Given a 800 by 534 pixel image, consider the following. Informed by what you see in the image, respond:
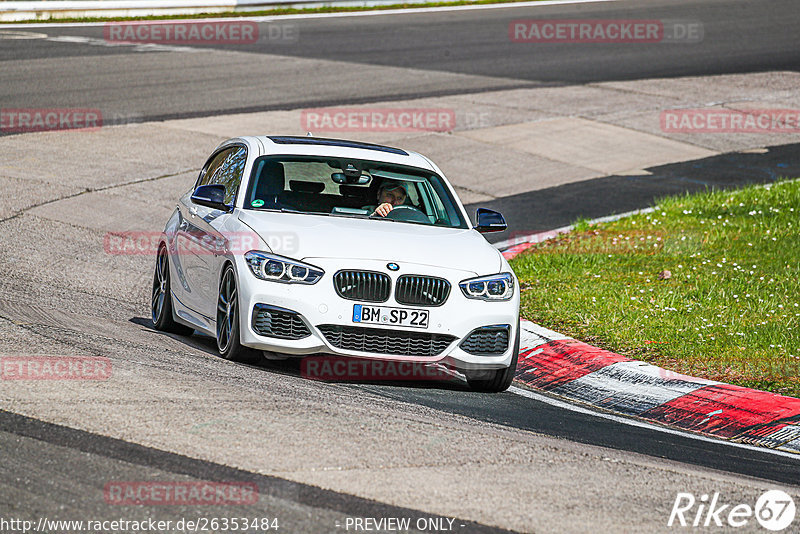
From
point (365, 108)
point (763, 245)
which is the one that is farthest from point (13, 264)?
point (365, 108)

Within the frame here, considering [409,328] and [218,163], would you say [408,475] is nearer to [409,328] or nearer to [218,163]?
[409,328]

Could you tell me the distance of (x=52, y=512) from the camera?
4.77 m

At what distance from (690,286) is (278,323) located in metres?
5.02

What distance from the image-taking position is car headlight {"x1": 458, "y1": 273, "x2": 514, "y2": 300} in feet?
26.5

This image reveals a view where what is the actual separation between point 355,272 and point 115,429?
2.44 m

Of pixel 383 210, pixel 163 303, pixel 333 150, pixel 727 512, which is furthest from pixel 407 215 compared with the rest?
pixel 727 512

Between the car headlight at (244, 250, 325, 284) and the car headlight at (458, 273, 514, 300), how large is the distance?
1.00 meters

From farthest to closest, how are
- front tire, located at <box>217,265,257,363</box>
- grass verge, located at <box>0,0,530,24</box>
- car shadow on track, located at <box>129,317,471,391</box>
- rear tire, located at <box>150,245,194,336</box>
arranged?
grass verge, located at <box>0,0,530,24</box>, rear tire, located at <box>150,245,194,336</box>, car shadow on track, located at <box>129,317,471,391</box>, front tire, located at <box>217,265,257,363</box>

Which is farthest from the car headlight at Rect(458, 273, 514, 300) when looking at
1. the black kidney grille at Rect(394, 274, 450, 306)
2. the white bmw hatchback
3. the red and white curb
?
the red and white curb

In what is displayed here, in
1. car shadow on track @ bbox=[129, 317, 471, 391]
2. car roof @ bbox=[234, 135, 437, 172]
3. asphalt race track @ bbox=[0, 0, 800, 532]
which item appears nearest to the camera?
asphalt race track @ bbox=[0, 0, 800, 532]

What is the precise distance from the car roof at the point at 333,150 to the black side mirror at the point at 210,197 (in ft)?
1.99

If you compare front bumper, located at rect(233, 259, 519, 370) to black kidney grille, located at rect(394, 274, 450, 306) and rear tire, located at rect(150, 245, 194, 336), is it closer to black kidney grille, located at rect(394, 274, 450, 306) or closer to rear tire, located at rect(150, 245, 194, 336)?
black kidney grille, located at rect(394, 274, 450, 306)

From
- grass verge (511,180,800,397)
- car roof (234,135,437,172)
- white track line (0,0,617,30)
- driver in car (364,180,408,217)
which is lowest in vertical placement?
grass verge (511,180,800,397)

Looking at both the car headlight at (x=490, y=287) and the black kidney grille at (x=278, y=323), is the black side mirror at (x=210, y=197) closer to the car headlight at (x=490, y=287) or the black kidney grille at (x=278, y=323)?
the black kidney grille at (x=278, y=323)
